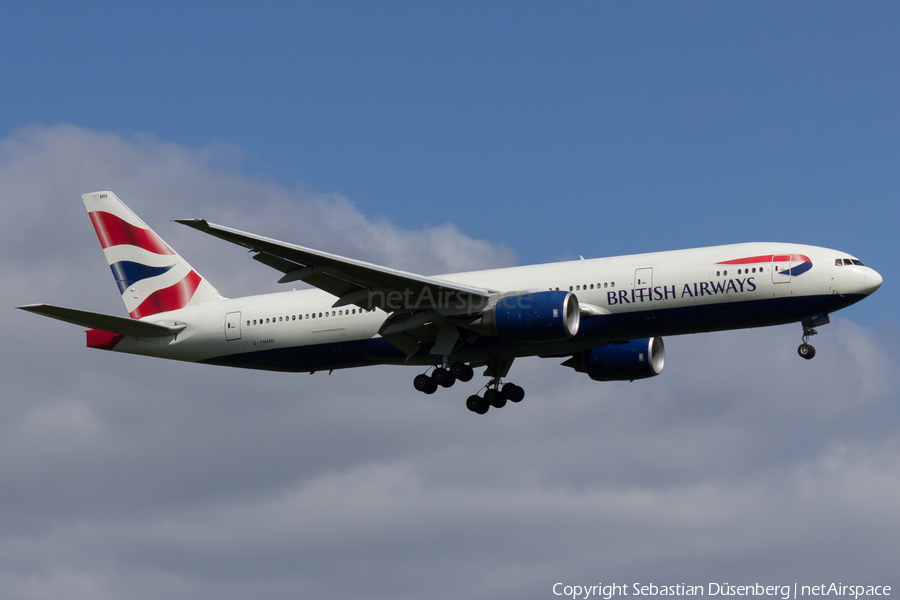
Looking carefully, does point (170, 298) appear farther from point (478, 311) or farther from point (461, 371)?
point (478, 311)

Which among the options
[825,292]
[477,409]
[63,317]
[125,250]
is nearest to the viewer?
[825,292]

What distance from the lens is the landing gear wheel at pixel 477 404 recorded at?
1667 inches

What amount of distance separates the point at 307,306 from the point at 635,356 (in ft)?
39.6

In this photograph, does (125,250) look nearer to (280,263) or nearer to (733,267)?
(280,263)

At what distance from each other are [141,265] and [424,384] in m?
13.5

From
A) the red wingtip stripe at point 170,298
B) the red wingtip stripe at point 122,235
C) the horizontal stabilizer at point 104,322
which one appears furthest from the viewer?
the red wingtip stripe at point 122,235

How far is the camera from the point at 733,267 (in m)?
36.0

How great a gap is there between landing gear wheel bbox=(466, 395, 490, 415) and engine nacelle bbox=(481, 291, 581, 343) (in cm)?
600

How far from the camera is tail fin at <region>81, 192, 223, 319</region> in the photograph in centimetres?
4478

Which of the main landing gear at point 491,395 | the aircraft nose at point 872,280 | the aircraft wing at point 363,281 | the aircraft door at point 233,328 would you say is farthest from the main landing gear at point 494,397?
the aircraft nose at point 872,280

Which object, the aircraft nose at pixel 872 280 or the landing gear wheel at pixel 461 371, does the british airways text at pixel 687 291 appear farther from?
the landing gear wheel at pixel 461 371

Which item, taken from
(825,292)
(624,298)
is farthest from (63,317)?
(825,292)

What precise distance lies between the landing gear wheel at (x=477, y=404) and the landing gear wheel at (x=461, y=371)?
88.8 inches

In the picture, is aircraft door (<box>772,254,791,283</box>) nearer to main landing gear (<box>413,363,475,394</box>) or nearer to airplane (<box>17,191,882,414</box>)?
airplane (<box>17,191,882,414</box>)
